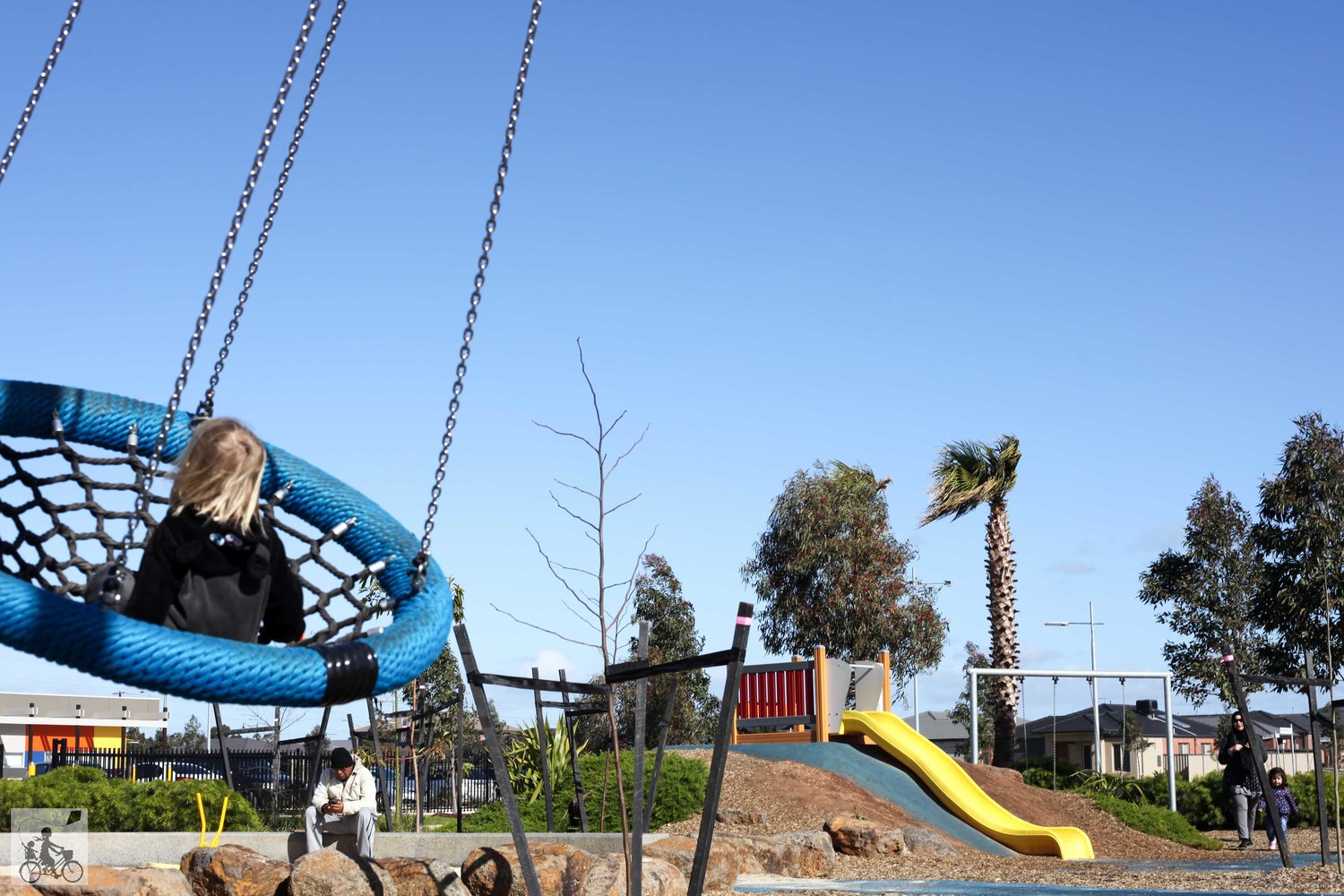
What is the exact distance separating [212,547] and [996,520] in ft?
87.2

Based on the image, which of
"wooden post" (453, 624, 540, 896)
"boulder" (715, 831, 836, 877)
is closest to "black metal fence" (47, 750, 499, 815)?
"boulder" (715, 831, 836, 877)

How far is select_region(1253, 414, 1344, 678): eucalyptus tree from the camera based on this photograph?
27.1m

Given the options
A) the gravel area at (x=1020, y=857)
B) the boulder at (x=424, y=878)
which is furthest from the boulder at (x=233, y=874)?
the gravel area at (x=1020, y=857)

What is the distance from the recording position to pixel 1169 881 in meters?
11.6

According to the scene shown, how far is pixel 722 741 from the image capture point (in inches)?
259

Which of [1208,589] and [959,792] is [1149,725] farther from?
[959,792]

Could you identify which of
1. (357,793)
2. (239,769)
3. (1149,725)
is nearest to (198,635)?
(357,793)

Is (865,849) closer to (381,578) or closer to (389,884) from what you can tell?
(389,884)

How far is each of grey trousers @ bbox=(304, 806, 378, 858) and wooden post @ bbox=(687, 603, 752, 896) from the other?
3.86 meters

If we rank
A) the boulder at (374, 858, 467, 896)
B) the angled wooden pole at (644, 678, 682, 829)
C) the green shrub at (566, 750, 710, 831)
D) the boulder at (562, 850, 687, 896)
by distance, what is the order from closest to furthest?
1. the angled wooden pole at (644, 678, 682, 829)
2. the boulder at (562, 850, 687, 896)
3. the boulder at (374, 858, 467, 896)
4. the green shrub at (566, 750, 710, 831)

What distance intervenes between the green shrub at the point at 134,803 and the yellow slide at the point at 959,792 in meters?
9.07

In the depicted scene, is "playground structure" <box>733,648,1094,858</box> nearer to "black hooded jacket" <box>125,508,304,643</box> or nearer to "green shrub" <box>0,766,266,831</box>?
"green shrub" <box>0,766,266,831</box>

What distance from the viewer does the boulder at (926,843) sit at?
14758 mm

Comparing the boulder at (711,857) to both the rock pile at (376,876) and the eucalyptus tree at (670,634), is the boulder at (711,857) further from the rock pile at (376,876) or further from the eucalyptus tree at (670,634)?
the eucalyptus tree at (670,634)
